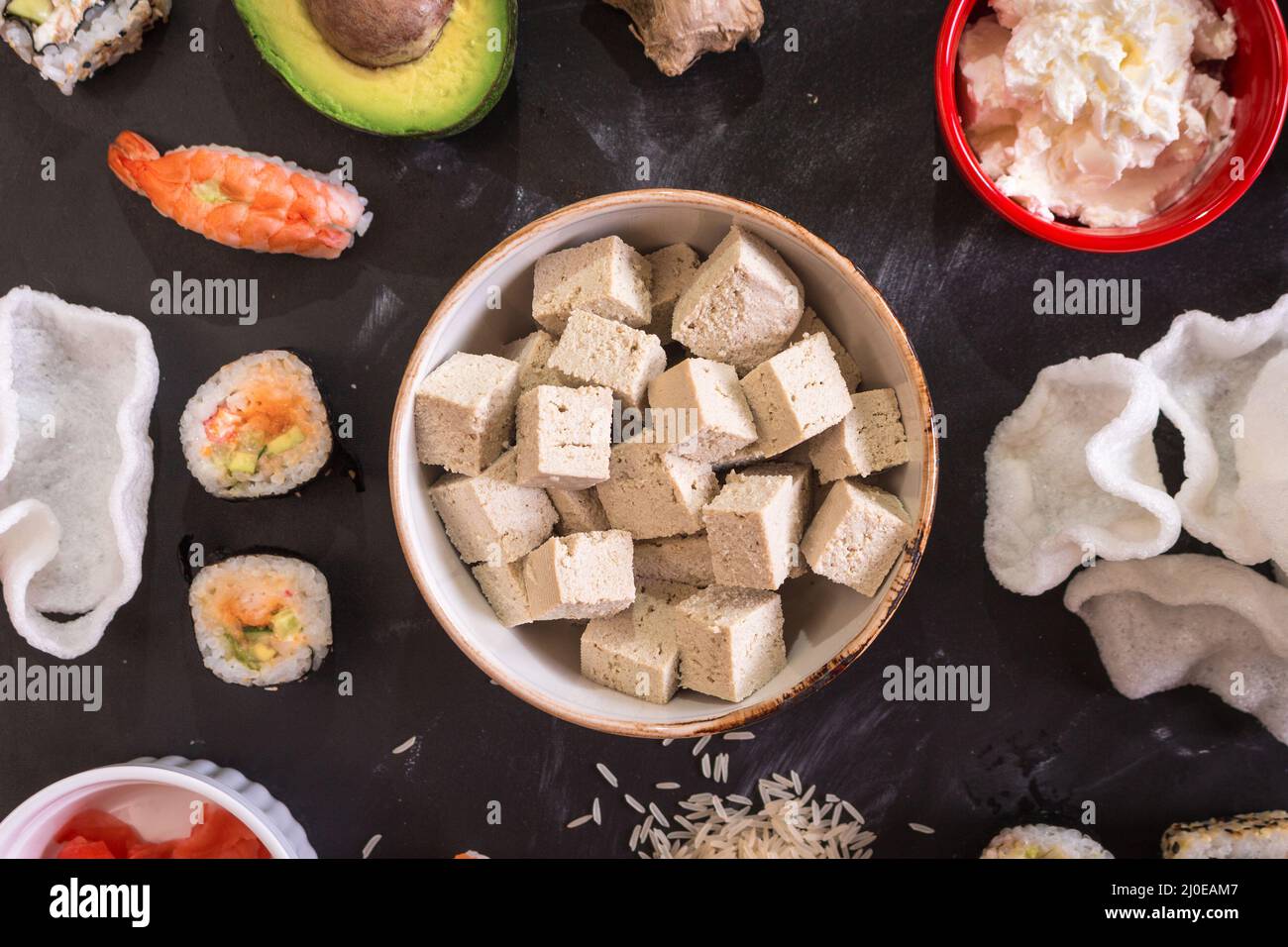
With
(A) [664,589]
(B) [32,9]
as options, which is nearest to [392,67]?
(B) [32,9]

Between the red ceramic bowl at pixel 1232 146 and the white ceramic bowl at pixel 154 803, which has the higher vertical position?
the red ceramic bowl at pixel 1232 146

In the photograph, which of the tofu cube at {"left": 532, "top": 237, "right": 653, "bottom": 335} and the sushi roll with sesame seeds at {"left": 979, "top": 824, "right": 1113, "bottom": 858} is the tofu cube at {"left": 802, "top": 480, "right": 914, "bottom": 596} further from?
the sushi roll with sesame seeds at {"left": 979, "top": 824, "right": 1113, "bottom": 858}

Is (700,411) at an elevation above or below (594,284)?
below

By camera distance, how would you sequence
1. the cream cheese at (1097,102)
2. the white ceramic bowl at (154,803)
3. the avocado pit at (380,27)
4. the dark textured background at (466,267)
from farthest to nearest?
1. the dark textured background at (466,267)
2. the white ceramic bowl at (154,803)
3. the cream cheese at (1097,102)
4. the avocado pit at (380,27)

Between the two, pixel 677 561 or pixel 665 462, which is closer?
pixel 665 462

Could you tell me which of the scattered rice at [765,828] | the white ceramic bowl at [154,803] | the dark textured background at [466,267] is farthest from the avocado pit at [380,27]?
the scattered rice at [765,828]

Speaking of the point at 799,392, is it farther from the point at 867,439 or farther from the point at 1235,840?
the point at 1235,840

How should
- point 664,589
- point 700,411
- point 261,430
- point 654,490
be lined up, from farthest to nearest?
1. point 261,430
2. point 664,589
3. point 654,490
4. point 700,411

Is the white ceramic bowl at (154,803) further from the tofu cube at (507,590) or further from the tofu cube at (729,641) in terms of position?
the tofu cube at (729,641)
